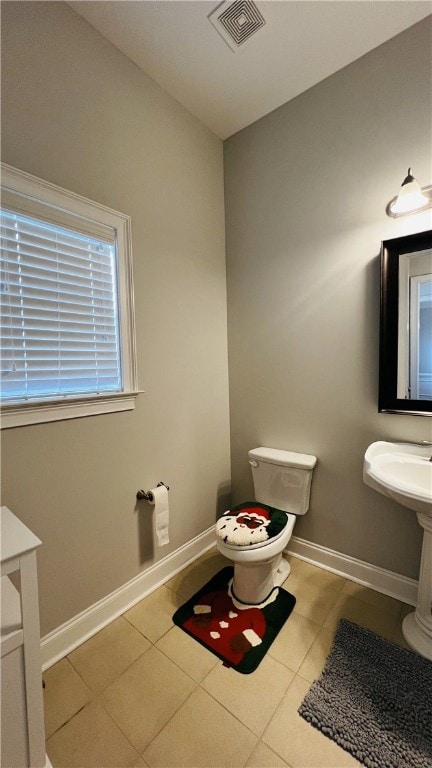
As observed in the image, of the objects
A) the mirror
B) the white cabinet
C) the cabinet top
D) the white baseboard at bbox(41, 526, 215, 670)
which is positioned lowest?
the white baseboard at bbox(41, 526, 215, 670)

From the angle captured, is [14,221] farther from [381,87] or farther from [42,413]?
[381,87]

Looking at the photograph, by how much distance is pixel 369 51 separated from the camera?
1489 millimetres

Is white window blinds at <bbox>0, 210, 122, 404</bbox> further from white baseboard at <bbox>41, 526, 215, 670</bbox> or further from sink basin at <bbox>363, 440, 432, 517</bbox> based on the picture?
sink basin at <bbox>363, 440, 432, 517</bbox>

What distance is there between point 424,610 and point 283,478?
2.74 feet

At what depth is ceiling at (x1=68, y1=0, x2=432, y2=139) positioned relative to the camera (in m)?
1.31

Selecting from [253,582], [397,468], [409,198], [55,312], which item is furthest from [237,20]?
[253,582]

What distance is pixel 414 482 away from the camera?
1375mm

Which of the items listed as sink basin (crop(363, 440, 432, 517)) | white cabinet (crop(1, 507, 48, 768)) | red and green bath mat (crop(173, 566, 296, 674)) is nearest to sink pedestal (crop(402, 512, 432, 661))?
sink basin (crop(363, 440, 432, 517))

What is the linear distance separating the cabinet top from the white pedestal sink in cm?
124

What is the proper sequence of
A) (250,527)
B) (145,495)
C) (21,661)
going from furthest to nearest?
(145,495)
(250,527)
(21,661)

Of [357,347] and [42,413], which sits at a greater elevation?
[357,347]

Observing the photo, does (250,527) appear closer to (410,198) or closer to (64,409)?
(64,409)

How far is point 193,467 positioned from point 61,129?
183 centimetres

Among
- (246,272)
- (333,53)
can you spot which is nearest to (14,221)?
(246,272)
